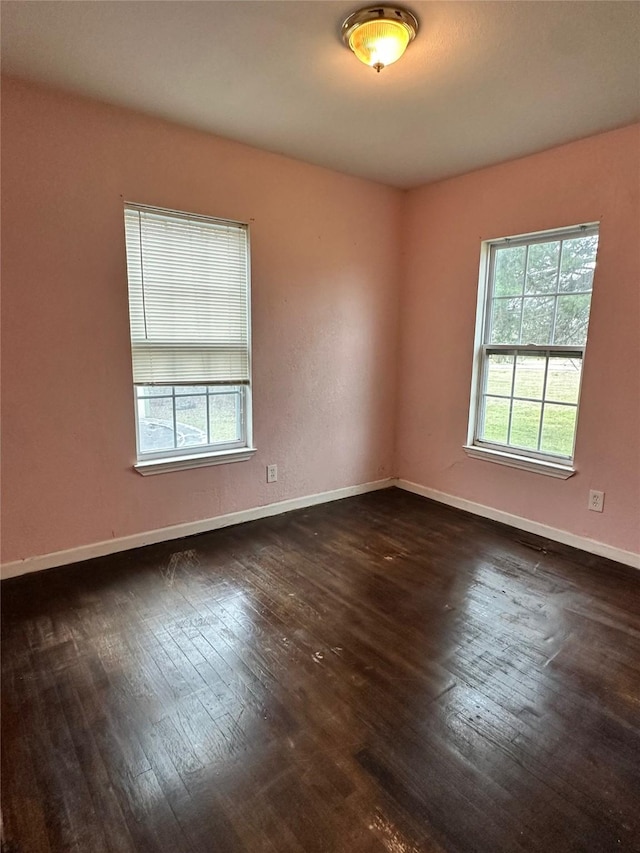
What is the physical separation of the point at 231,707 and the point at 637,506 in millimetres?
2610

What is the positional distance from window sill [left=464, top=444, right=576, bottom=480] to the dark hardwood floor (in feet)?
2.03

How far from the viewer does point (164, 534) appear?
122 inches

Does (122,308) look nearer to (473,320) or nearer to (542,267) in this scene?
(473,320)

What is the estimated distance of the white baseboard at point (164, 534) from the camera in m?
2.62

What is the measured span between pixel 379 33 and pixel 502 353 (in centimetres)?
229

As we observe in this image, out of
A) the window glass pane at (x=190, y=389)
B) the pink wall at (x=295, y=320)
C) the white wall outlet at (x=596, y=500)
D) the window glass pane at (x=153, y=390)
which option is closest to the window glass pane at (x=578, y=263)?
the pink wall at (x=295, y=320)

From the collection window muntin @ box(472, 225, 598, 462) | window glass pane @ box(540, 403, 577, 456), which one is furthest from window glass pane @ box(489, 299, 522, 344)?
window glass pane @ box(540, 403, 577, 456)

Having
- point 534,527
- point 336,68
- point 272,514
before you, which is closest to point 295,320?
point 272,514

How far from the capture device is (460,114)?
255cm

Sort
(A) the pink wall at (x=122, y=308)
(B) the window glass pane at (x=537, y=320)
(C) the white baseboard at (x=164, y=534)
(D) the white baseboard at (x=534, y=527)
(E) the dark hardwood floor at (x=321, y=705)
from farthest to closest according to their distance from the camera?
1. (B) the window glass pane at (x=537, y=320)
2. (D) the white baseboard at (x=534, y=527)
3. (C) the white baseboard at (x=164, y=534)
4. (A) the pink wall at (x=122, y=308)
5. (E) the dark hardwood floor at (x=321, y=705)

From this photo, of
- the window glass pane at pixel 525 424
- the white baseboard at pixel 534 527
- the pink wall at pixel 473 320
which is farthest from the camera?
the window glass pane at pixel 525 424

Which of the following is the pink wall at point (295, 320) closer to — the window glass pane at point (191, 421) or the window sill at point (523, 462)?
the window sill at point (523, 462)

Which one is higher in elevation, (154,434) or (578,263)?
(578,263)

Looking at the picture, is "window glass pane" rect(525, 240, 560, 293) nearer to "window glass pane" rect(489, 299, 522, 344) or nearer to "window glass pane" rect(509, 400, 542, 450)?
"window glass pane" rect(489, 299, 522, 344)
